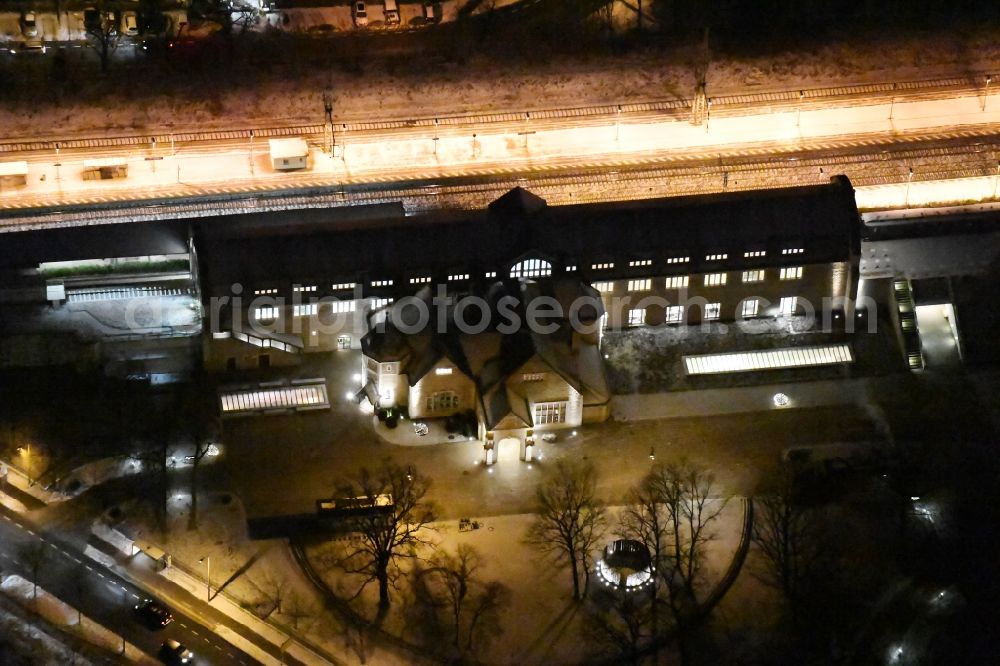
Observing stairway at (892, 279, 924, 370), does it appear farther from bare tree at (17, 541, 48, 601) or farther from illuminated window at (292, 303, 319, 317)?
bare tree at (17, 541, 48, 601)

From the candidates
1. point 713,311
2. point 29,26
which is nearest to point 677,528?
point 713,311

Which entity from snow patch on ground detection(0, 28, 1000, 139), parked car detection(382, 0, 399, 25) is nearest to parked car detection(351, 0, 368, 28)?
parked car detection(382, 0, 399, 25)

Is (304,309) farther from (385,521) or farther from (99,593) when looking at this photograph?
(99,593)

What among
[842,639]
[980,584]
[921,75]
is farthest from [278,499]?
[921,75]

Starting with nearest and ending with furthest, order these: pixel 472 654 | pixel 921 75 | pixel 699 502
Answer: pixel 472 654
pixel 699 502
pixel 921 75

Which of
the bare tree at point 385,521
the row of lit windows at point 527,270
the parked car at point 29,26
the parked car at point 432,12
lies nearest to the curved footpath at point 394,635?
the bare tree at point 385,521

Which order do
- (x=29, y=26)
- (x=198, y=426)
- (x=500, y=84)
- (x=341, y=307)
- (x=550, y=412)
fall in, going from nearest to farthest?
(x=550, y=412) < (x=198, y=426) < (x=341, y=307) < (x=29, y=26) < (x=500, y=84)

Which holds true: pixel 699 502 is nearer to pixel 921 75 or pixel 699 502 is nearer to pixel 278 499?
pixel 278 499
